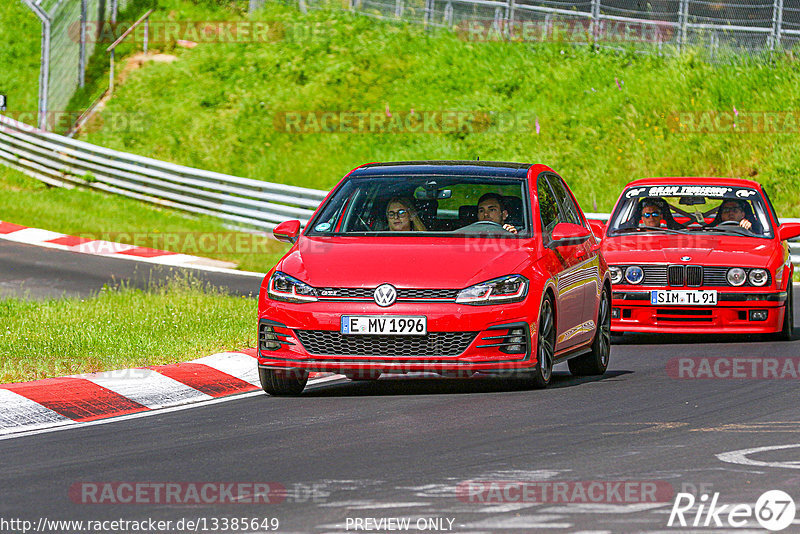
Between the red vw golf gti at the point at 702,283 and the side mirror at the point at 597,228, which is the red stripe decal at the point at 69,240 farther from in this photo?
the side mirror at the point at 597,228

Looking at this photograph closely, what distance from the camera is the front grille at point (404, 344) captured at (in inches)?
377

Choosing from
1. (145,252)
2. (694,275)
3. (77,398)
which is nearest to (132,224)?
(145,252)

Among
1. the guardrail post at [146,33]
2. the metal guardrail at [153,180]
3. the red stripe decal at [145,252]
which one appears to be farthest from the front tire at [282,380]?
the guardrail post at [146,33]

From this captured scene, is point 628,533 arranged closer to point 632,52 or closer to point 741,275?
point 741,275

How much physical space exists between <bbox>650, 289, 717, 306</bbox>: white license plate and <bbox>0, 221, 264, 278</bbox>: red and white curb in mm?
8802

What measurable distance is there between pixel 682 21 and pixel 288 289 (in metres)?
26.1

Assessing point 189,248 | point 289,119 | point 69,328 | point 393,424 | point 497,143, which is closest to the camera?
point 393,424

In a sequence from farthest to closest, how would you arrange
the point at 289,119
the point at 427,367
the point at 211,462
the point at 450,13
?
the point at 450,13 → the point at 289,119 → the point at 427,367 → the point at 211,462

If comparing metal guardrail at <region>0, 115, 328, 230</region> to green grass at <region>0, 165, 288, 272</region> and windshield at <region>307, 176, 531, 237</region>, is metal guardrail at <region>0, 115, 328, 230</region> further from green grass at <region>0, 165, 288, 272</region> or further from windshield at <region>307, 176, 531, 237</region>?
windshield at <region>307, 176, 531, 237</region>

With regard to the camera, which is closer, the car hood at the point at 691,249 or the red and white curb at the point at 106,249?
the car hood at the point at 691,249

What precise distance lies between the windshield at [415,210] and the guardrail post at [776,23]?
23559 millimetres

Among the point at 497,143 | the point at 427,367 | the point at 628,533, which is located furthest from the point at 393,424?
the point at 497,143

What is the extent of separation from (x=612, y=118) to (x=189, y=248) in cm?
1194

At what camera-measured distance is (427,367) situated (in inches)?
378
